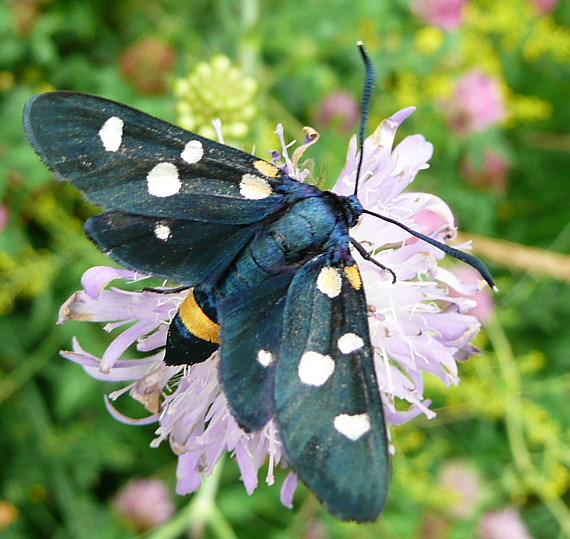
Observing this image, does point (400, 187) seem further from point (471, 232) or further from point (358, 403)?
point (471, 232)

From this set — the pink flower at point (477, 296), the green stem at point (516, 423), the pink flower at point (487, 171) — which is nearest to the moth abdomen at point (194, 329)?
the pink flower at point (477, 296)

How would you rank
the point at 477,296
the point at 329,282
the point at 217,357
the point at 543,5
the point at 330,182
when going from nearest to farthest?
the point at 329,282 → the point at 217,357 → the point at 330,182 → the point at 477,296 → the point at 543,5

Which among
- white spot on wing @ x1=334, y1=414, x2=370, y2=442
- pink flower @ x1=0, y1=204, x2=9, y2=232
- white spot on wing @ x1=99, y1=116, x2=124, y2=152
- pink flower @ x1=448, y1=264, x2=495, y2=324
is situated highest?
white spot on wing @ x1=99, y1=116, x2=124, y2=152

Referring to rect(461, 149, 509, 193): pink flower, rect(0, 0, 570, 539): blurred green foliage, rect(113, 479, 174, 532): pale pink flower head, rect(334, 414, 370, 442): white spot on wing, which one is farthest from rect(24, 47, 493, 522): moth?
rect(461, 149, 509, 193): pink flower

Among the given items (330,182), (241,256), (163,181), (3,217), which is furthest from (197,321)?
(3,217)

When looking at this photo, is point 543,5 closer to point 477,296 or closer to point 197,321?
point 477,296

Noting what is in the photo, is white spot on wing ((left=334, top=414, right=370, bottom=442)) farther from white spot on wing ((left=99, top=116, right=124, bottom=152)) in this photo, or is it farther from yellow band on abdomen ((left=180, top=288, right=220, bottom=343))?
white spot on wing ((left=99, top=116, right=124, bottom=152))
